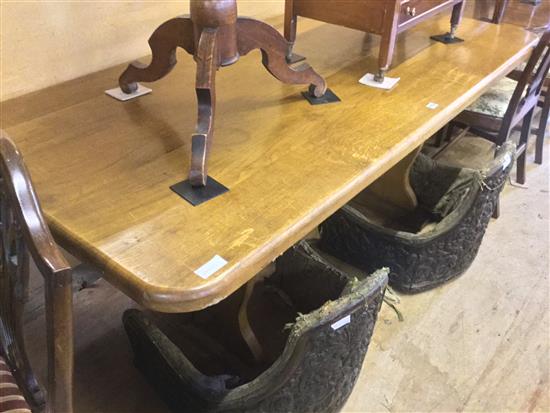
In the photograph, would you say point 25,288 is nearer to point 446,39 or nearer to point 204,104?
point 204,104

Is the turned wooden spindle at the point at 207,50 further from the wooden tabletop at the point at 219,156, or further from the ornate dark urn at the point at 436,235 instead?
the ornate dark urn at the point at 436,235

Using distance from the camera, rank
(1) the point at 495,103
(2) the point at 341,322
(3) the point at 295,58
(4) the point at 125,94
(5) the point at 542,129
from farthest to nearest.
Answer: (5) the point at 542,129 < (1) the point at 495,103 < (3) the point at 295,58 < (4) the point at 125,94 < (2) the point at 341,322

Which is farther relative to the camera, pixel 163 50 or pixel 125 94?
pixel 125 94

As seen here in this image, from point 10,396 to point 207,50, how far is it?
23.9 inches

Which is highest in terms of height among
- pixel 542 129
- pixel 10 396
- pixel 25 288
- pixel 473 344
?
pixel 25 288

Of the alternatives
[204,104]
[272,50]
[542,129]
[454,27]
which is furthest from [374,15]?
[542,129]

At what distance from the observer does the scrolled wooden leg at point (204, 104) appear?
0.83 m

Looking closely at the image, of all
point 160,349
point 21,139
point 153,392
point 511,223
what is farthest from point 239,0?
point 511,223

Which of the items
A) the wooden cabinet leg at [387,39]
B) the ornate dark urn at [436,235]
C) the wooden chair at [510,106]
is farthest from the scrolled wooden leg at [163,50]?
the wooden chair at [510,106]

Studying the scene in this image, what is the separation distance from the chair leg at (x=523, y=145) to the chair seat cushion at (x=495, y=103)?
4.7 inches

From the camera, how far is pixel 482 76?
130 cm

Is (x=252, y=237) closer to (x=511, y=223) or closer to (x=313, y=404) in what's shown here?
(x=313, y=404)

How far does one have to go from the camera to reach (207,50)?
852 millimetres

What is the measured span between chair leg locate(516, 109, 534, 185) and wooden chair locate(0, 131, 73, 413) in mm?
1896
